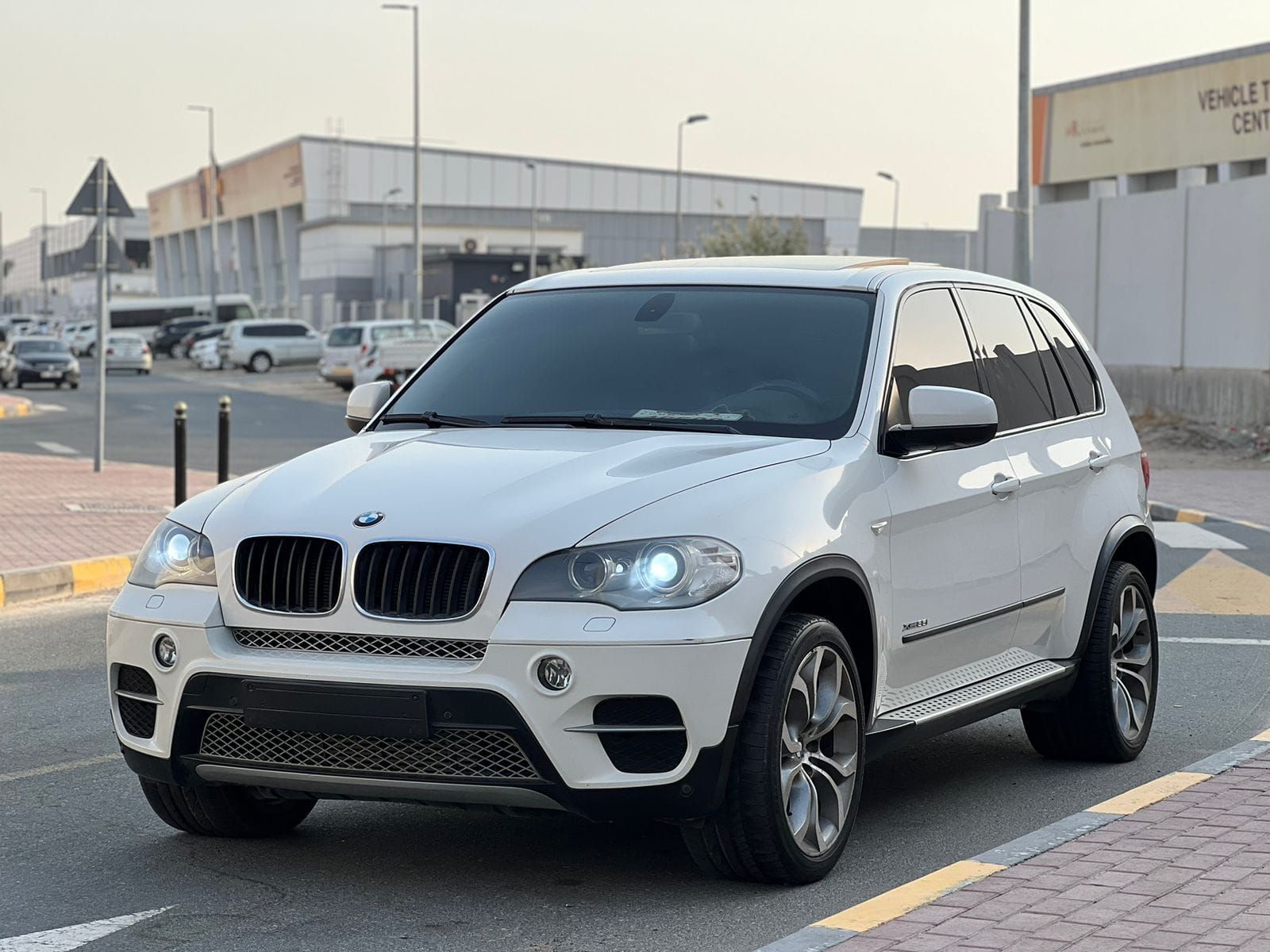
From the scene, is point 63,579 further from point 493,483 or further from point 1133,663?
point 493,483

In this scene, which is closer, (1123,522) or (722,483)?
(722,483)

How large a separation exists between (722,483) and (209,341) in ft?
227

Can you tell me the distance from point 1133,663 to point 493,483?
3135 millimetres

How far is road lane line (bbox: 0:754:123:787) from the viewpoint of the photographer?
22.4 ft

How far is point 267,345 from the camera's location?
69.8 meters

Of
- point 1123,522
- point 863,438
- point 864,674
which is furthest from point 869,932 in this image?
point 1123,522

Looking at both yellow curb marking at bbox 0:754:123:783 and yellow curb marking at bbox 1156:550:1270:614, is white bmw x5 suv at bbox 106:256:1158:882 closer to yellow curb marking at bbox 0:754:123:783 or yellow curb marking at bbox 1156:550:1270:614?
yellow curb marking at bbox 0:754:123:783

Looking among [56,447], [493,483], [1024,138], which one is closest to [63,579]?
[493,483]

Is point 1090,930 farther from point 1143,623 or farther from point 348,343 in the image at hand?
point 348,343

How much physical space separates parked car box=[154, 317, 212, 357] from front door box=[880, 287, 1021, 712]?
8397 cm

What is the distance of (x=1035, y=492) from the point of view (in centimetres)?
657

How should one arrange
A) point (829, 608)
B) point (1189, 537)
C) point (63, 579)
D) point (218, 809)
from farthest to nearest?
point (1189, 537)
point (63, 579)
point (218, 809)
point (829, 608)

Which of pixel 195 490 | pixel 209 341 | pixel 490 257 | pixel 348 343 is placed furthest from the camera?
pixel 490 257

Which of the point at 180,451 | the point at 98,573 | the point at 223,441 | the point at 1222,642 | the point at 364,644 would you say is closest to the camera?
the point at 364,644
